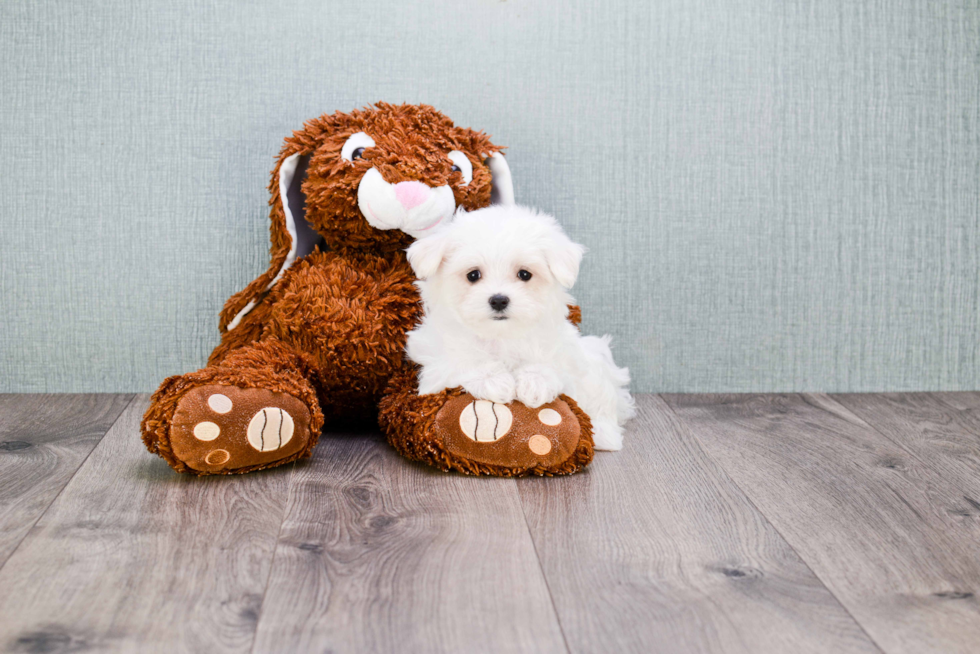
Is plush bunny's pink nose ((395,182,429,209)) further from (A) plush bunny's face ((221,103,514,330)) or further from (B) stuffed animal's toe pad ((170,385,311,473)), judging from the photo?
(B) stuffed animal's toe pad ((170,385,311,473))

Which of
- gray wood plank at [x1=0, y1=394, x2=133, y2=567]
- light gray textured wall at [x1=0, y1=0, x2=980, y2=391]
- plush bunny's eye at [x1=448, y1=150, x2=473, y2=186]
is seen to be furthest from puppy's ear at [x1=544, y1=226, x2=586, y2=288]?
gray wood plank at [x1=0, y1=394, x2=133, y2=567]

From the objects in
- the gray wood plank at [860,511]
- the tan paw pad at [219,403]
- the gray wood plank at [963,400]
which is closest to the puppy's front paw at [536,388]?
the gray wood plank at [860,511]

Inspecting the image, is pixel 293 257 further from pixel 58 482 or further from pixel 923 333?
pixel 923 333

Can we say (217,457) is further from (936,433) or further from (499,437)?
(936,433)

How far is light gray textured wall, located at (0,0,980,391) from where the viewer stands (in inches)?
68.1

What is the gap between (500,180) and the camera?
1.63 meters

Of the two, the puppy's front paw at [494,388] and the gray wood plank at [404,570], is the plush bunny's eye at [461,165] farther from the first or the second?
the gray wood plank at [404,570]

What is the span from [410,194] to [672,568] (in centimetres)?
75

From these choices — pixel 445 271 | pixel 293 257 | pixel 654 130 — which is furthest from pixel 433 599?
pixel 654 130

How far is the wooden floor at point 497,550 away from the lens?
852 mm

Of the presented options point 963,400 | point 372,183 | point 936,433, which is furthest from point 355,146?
point 963,400

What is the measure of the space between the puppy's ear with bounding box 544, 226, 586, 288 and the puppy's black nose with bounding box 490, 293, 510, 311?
93mm

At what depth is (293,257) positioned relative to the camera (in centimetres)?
156

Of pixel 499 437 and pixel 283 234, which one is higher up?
pixel 283 234
